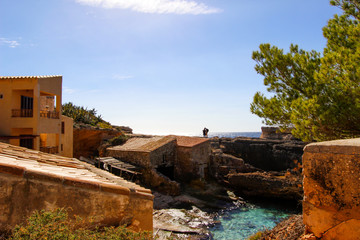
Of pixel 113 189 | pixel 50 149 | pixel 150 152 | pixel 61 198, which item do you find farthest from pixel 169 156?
pixel 61 198

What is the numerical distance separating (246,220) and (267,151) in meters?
11.0

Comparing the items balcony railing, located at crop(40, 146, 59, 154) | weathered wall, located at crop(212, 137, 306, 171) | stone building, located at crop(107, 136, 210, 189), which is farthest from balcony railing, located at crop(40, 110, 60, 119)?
weathered wall, located at crop(212, 137, 306, 171)

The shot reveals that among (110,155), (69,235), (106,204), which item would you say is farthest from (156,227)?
(69,235)

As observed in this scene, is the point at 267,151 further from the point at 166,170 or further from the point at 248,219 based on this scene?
the point at 166,170

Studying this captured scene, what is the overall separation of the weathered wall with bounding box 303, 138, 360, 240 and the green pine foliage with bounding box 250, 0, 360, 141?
591 cm

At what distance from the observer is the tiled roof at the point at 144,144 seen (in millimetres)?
20203

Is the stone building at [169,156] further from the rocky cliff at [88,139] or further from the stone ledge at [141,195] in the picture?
the stone ledge at [141,195]

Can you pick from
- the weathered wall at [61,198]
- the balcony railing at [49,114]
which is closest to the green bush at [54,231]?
the weathered wall at [61,198]

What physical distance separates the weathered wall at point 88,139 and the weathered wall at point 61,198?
22.6 metres

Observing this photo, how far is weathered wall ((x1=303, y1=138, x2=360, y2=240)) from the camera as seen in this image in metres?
3.61

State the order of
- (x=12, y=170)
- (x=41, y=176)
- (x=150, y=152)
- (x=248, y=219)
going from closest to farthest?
(x=12, y=170) → (x=41, y=176) → (x=248, y=219) → (x=150, y=152)

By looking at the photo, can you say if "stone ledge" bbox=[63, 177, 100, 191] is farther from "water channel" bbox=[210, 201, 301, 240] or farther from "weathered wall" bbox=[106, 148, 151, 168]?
"weathered wall" bbox=[106, 148, 151, 168]

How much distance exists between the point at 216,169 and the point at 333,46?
1619 cm

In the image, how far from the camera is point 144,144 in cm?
2158
